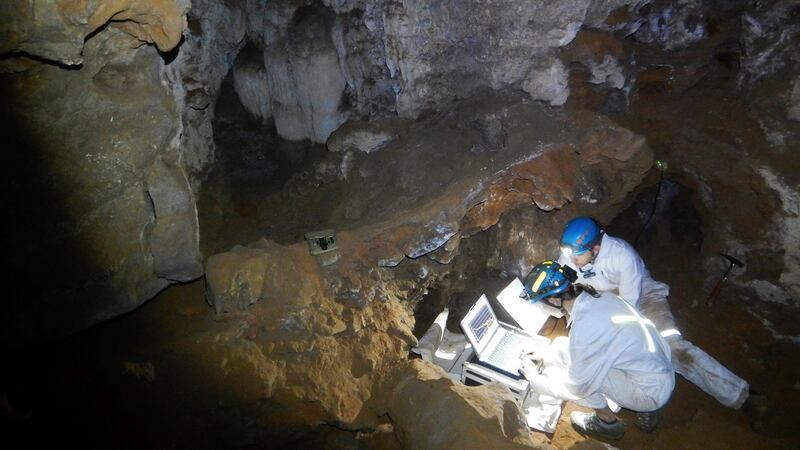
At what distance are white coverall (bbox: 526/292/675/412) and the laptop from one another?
24 centimetres

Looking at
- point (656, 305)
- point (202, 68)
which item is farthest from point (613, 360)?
point (202, 68)

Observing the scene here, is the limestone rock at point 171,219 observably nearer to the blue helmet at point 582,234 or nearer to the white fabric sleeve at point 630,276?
the blue helmet at point 582,234

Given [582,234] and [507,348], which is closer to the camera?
[507,348]

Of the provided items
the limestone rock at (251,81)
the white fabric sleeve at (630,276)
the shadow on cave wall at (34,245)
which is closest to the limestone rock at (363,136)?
the limestone rock at (251,81)

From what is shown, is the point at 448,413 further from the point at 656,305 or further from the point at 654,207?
the point at 654,207

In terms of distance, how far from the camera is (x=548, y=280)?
391 centimetres

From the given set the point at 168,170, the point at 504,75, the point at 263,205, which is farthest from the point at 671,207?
the point at 168,170

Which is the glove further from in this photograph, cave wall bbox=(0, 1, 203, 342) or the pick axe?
cave wall bbox=(0, 1, 203, 342)

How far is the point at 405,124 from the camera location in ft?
17.7

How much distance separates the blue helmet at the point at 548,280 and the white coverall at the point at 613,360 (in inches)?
7.5

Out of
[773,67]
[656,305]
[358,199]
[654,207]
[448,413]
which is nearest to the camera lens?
[448,413]

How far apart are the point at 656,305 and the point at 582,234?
4.40 feet

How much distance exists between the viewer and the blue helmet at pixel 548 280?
3.88 m

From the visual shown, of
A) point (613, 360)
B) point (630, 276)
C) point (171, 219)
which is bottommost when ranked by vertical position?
point (613, 360)
